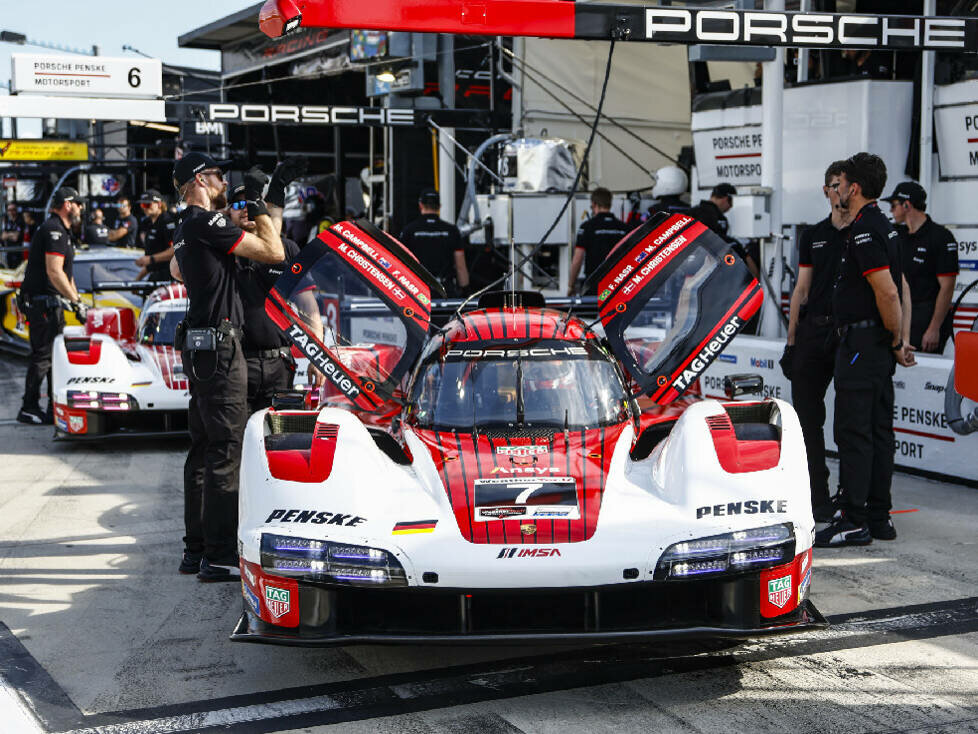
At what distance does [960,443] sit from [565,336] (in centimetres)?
339

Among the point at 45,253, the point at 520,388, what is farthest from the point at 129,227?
the point at 520,388

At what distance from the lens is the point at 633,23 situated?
21.1ft

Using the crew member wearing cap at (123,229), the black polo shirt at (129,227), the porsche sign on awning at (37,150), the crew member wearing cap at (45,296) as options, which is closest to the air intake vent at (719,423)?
the crew member wearing cap at (45,296)

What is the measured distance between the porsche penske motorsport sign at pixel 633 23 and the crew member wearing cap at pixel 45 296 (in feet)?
19.2

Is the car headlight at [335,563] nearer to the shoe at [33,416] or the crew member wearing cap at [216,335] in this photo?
the crew member wearing cap at [216,335]

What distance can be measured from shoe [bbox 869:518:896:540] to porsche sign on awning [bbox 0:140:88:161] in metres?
27.1

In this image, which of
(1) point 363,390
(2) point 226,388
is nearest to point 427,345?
(1) point 363,390

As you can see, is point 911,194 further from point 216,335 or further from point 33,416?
point 33,416

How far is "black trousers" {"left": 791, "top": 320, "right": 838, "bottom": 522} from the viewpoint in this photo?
6422 millimetres

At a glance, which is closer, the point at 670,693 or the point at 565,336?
the point at 670,693

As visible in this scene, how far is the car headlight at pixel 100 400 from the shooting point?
8.91 metres

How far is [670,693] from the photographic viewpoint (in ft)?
13.3

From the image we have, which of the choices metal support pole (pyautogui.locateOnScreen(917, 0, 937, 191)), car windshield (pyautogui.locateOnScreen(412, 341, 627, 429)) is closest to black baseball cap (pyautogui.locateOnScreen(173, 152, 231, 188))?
car windshield (pyautogui.locateOnScreen(412, 341, 627, 429))

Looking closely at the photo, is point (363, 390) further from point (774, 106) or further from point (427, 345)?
point (774, 106)
